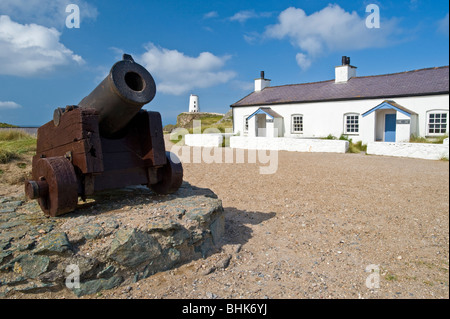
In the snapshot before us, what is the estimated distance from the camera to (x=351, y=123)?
17.7 meters

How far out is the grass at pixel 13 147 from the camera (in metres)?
8.14

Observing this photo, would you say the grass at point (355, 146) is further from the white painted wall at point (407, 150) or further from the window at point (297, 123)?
the window at point (297, 123)

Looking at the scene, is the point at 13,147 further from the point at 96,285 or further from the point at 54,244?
the point at 96,285

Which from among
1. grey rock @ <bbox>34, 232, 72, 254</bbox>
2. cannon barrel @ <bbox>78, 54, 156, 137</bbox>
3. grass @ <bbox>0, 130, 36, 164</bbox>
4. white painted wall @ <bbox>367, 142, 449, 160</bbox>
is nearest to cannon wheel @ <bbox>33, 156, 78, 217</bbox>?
grey rock @ <bbox>34, 232, 72, 254</bbox>

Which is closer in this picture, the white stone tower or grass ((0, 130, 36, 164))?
grass ((0, 130, 36, 164))

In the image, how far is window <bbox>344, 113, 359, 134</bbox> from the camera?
1748 cm

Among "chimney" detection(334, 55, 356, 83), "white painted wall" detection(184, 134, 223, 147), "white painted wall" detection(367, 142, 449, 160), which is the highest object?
"chimney" detection(334, 55, 356, 83)

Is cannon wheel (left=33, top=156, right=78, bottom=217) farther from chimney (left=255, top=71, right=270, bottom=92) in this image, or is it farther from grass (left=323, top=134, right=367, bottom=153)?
chimney (left=255, top=71, right=270, bottom=92)

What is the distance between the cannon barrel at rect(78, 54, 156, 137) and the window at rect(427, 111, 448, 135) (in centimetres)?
1186

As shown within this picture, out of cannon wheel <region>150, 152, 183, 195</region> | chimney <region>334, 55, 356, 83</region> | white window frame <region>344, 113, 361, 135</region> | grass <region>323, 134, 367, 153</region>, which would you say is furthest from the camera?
chimney <region>334, 55, 356, 83</region>

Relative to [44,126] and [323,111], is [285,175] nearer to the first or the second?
[44,126]

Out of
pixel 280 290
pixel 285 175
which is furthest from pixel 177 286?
pixel 285 175

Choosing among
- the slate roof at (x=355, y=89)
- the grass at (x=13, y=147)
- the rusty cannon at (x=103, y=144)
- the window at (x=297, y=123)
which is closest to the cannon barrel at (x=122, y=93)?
the rusty cannon at (x=103, y=144)

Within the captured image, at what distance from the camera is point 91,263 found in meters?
2.91
